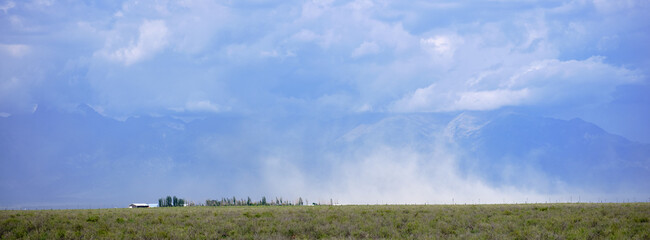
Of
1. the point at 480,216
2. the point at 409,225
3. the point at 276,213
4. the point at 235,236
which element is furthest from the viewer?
the point at 276,213

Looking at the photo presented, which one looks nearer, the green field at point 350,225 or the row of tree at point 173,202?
the green field at point 350,225

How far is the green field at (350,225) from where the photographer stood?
104 ft

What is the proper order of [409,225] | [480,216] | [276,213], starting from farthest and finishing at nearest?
[276,213] → [480,216] → [409,225]

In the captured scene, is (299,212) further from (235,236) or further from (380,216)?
(235,236)

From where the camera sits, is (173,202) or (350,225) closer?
(350,225)

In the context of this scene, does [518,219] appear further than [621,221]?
Yes

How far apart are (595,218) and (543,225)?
3.97m

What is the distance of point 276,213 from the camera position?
40.7m

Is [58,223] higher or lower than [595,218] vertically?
higher

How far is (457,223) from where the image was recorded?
35000mm

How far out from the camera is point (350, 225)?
34594 mm

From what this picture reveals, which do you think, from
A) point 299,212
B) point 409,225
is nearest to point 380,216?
point 409,225

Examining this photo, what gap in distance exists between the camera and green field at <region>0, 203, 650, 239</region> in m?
31.7

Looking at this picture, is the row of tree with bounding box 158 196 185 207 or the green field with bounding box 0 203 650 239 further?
the row of tree with bounding box 158 196 185 207
